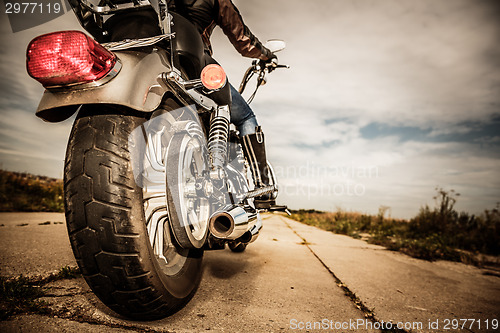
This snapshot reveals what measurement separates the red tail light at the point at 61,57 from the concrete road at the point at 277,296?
854 millimetres

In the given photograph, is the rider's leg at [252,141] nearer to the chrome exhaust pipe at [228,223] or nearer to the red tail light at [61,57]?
the chrome exhaust pipe at [228,223]

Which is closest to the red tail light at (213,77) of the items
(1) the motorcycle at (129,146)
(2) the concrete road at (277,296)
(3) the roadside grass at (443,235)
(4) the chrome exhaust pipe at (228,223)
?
(1) the motorcycle at (129,146)

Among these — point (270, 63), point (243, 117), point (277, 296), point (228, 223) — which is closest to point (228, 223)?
point (228, 223)

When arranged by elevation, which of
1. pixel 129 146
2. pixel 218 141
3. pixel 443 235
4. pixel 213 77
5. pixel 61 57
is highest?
pixel 213 77

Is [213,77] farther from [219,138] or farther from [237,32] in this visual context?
[237,32]

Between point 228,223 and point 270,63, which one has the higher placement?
point 270,63

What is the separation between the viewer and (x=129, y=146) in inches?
33.8

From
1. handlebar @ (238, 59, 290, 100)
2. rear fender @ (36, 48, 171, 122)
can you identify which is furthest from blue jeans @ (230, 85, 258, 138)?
rear fender @ (36, 48, 171, 122)

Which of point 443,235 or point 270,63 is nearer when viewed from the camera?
point 270,63

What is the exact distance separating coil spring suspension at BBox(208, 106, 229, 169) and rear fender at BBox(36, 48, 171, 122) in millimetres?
402

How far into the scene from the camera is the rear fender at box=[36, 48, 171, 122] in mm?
795

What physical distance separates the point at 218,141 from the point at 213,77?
35 cm

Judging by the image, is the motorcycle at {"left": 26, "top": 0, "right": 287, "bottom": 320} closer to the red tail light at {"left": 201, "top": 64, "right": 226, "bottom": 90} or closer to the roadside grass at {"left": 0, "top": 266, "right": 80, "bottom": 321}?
the red tail light at {"left": 201, "top": 64, "right": 226, "bottom": 90}

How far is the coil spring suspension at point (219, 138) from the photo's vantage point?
128 centimetres
